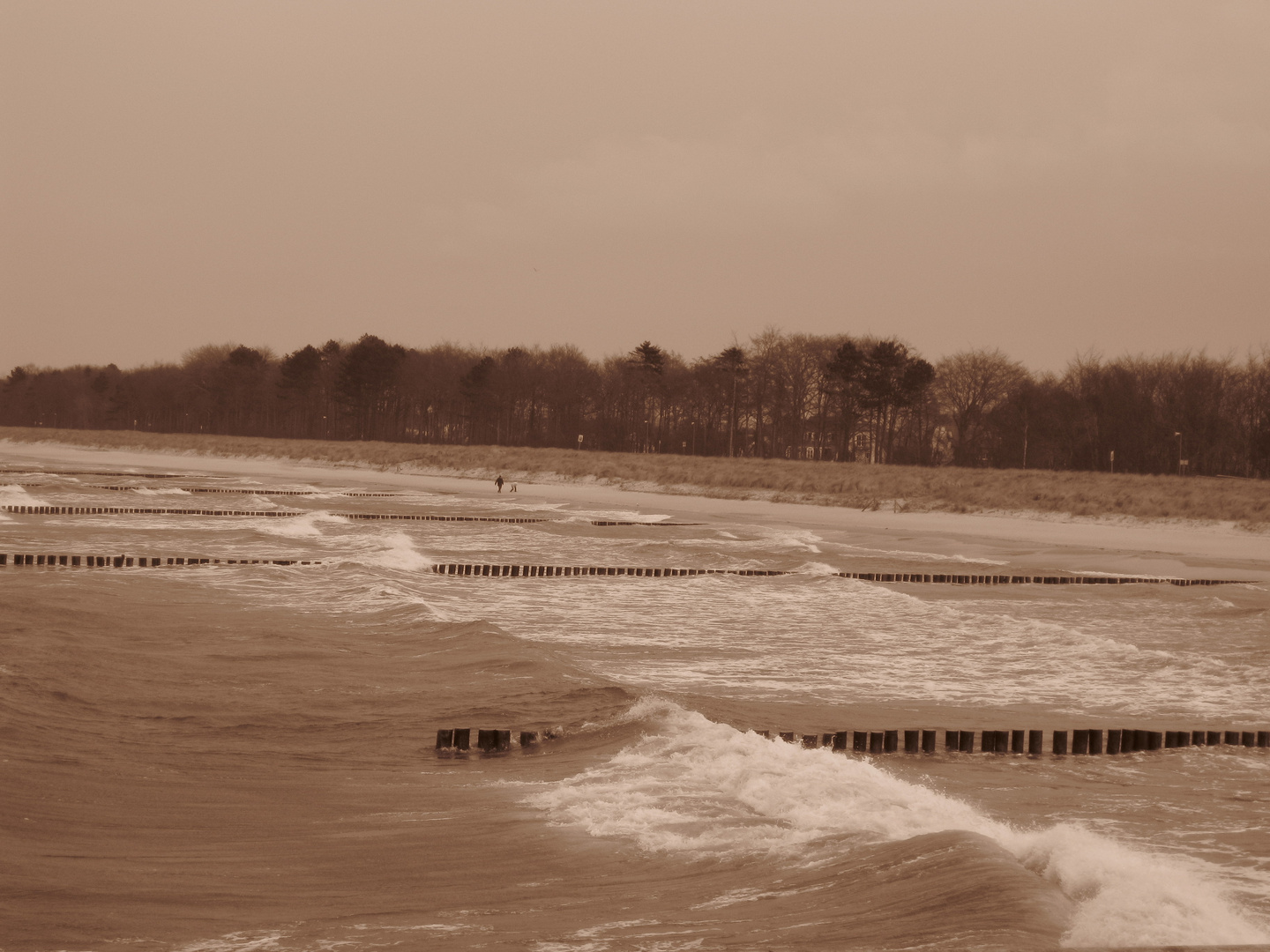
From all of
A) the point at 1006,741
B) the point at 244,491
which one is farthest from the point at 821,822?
the point at 244,491

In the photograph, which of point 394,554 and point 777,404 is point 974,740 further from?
point 777,404

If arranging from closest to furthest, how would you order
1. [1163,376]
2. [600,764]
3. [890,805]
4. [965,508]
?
[890,805] < [600,764] < [965,508] < [1163,376]

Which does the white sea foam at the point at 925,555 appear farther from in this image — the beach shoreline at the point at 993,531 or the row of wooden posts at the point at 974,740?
the row of wooden posts at the point at 974,740

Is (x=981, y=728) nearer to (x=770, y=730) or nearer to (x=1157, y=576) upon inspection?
(x=770, y=730)

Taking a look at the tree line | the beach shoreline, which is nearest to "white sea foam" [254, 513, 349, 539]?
the beach shoreline

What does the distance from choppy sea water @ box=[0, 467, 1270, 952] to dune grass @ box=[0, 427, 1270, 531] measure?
2337 centimetres

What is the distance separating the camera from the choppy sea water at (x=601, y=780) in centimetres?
560

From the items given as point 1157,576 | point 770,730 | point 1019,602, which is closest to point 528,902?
point 770,730

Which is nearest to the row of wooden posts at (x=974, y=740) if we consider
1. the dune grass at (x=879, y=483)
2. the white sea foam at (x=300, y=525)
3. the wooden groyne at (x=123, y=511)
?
the white sea foam at (x=300, y=525)

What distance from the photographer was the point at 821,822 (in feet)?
23.9

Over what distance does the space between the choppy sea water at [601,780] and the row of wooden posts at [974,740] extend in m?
→ 0.18

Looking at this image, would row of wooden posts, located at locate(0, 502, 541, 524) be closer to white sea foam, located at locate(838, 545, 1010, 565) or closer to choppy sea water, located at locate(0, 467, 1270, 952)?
white sea foam, located at locate(838, 545, 1010, 565)

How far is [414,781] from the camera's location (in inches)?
320

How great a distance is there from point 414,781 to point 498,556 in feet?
57.8
